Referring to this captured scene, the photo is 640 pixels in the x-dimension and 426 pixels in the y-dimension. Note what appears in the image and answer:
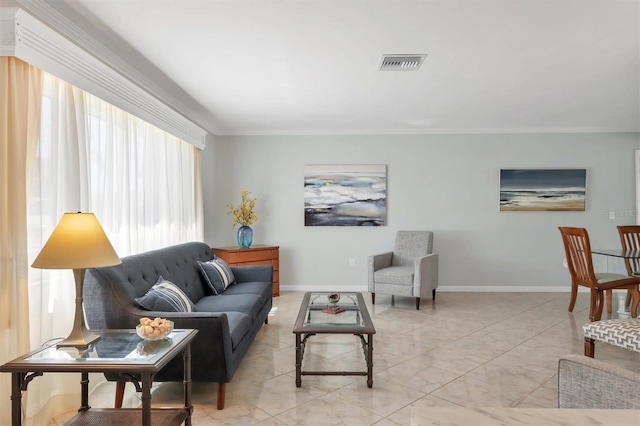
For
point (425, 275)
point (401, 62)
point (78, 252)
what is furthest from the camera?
point (425, 275)

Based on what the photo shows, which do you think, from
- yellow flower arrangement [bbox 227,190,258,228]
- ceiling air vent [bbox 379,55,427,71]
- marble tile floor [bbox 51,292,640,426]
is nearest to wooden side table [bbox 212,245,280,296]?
yellow flower arrangement [bbox 227,190,258,228]

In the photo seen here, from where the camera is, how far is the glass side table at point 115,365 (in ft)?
5.45

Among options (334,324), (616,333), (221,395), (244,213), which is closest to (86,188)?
(221,395)

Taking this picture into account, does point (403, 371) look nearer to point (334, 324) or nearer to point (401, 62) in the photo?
point (334, 324)

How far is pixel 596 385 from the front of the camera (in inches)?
50.8

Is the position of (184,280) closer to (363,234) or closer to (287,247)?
(287,247)

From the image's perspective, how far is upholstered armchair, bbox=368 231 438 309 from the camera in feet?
15.8

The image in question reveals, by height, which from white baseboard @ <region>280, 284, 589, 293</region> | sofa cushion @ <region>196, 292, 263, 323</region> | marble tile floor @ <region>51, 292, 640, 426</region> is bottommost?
marble tile floor @ <region>51, 292, 640, 426</region>

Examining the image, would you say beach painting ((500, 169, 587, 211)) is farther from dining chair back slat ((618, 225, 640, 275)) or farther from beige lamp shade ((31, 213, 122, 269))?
beige lamp shade ((31, 213, 122, 269))

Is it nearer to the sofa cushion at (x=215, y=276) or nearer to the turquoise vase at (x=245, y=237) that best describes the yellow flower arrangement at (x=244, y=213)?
the turquoise vase at (x=245, y=237)

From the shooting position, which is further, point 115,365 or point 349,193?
point 349,193

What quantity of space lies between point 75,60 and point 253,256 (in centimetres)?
325

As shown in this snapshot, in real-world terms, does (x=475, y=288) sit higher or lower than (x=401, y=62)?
lower

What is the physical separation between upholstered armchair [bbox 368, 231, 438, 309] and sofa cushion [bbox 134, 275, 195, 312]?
2775mm
